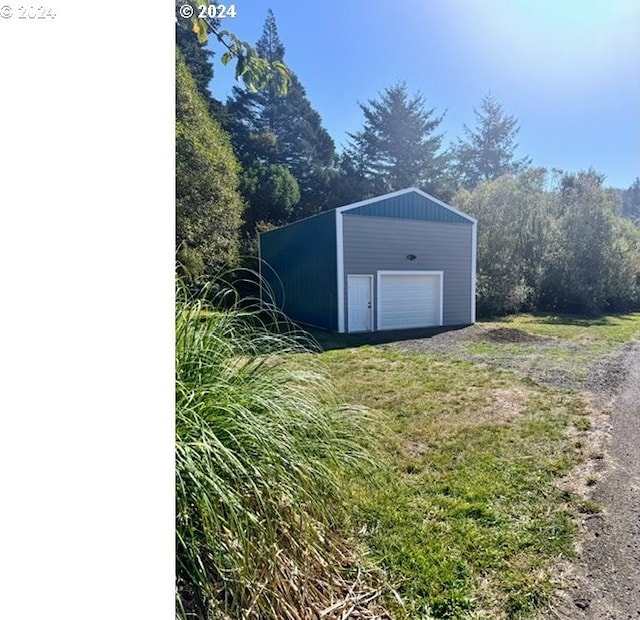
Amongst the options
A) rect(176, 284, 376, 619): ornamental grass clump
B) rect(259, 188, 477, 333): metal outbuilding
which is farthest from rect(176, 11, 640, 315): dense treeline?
rect(176, 284, 376, 619): ornamental grass clump

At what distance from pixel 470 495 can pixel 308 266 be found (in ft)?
34.2

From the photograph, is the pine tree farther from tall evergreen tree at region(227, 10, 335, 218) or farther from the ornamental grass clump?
the ornamental grass clump

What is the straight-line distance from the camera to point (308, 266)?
1259 centimetres

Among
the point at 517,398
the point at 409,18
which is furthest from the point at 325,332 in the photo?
the point at 409,18

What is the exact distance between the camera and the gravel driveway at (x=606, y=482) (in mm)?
1753

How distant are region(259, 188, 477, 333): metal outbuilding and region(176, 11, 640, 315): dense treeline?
2.81 meters

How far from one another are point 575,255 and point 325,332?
13.9m

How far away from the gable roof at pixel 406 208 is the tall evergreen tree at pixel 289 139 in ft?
37.7

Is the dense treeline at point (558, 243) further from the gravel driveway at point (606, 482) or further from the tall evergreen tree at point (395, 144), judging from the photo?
the gravel driveway at point (606, 482)

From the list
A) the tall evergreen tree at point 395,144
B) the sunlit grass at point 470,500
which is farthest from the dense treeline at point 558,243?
the sunlit grass at point 470,500

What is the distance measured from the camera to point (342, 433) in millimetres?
2227

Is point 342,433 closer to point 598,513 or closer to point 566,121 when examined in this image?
point 598,513

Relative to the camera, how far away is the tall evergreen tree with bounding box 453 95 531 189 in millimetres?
30391
